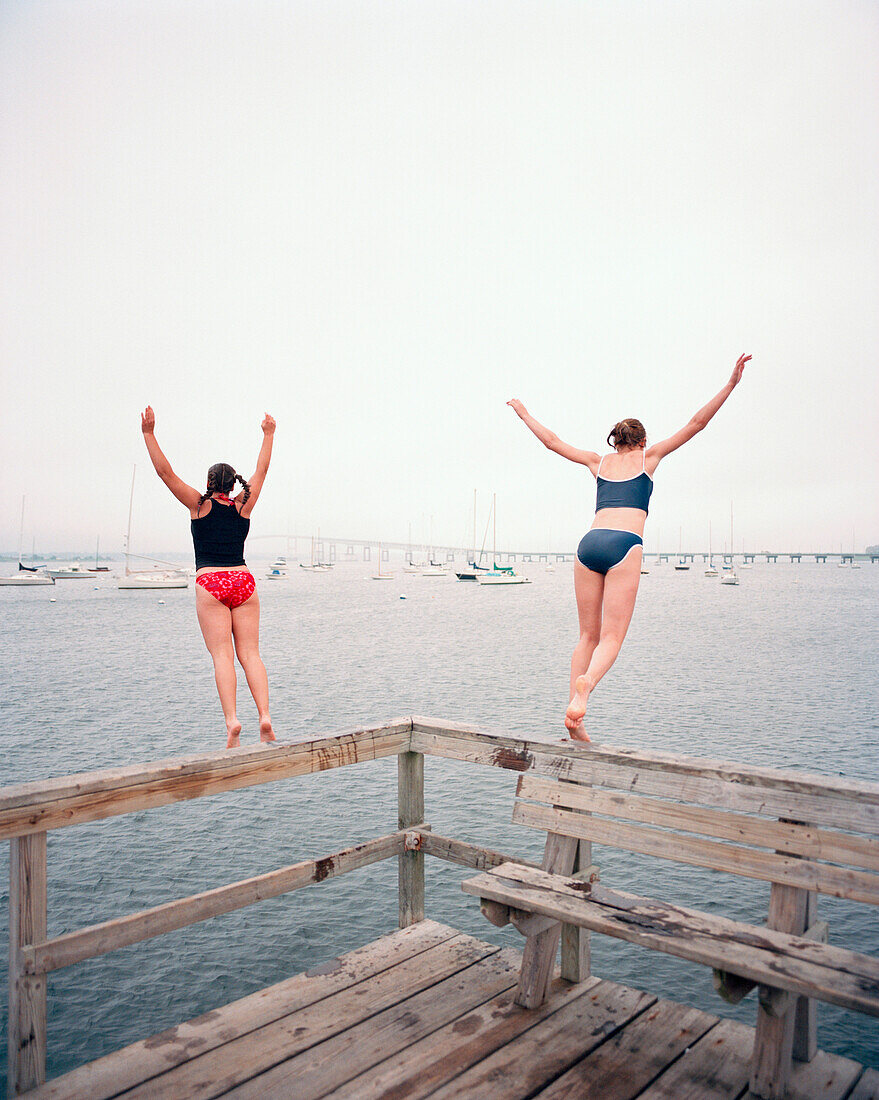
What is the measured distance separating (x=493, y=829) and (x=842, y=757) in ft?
30.6

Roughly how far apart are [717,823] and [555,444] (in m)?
2.11

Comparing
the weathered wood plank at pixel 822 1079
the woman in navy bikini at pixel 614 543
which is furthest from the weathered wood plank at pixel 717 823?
the weathered wood plank at pixel 822 1079

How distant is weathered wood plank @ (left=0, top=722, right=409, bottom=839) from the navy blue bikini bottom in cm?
137

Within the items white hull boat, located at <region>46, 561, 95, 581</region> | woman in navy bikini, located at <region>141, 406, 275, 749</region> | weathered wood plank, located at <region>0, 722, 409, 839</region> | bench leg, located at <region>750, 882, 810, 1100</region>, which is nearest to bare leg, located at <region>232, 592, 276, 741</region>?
woman in navy bikini, located at <region>141, 406, 275, 749</region>

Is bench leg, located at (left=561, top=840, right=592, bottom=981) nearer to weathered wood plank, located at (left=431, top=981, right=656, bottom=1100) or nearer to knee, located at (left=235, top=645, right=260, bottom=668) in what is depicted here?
weathered wood plank, located at (left=431, top=981, right=656, bottom=1100)

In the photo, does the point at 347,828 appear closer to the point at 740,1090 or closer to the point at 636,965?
the point at 636,965

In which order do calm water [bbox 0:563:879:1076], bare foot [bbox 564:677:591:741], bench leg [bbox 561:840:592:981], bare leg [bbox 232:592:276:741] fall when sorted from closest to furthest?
bench leg [bbox 561:840:592:981] → bare foot [bbox 564:677:591:741] → bare leg [bbox 232:592:276:741] → calm water [bbox 0:563:879:1076]

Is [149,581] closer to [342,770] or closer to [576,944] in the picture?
[342,770]

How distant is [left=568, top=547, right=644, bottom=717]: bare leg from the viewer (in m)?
3.82

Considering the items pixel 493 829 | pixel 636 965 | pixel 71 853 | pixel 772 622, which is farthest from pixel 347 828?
pixel 772 622

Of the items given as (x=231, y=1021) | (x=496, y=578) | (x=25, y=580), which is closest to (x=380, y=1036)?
(x=231, y=1021)

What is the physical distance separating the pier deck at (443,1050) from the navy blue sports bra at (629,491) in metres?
2.30

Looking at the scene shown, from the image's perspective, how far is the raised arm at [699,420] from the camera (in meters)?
3.79

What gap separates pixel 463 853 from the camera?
4047mm
